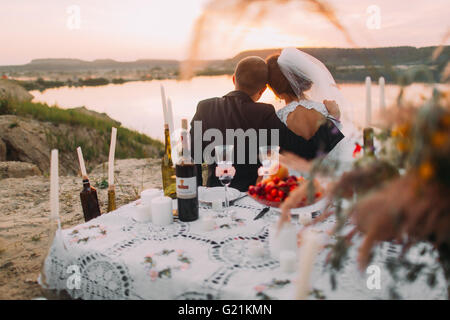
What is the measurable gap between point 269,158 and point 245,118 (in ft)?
3.32

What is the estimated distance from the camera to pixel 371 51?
0.70 metres

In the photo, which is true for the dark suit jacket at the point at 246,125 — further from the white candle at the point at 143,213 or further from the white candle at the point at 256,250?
the white candle at the point at 256,250

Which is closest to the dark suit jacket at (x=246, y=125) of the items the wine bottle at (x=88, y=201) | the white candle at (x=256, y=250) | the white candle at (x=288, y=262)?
the wine bottle at (x=88, y=201)

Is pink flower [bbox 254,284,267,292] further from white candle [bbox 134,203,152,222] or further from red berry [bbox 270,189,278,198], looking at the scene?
white candle [bbox 134,203,152,222]

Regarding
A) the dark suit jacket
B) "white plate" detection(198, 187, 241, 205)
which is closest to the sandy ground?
"white plate" detection(198, 187, 241, 205)

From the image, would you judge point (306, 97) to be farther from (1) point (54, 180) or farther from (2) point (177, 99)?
(2) point (177, 99)

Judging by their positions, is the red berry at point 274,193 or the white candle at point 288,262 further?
the red berry at point 274,193

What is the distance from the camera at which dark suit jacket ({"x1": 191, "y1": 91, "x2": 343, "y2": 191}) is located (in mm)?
2586

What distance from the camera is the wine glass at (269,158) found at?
1.70 meters

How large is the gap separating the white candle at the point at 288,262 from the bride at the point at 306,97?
1480 mm

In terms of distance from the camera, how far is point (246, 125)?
2.69 m
